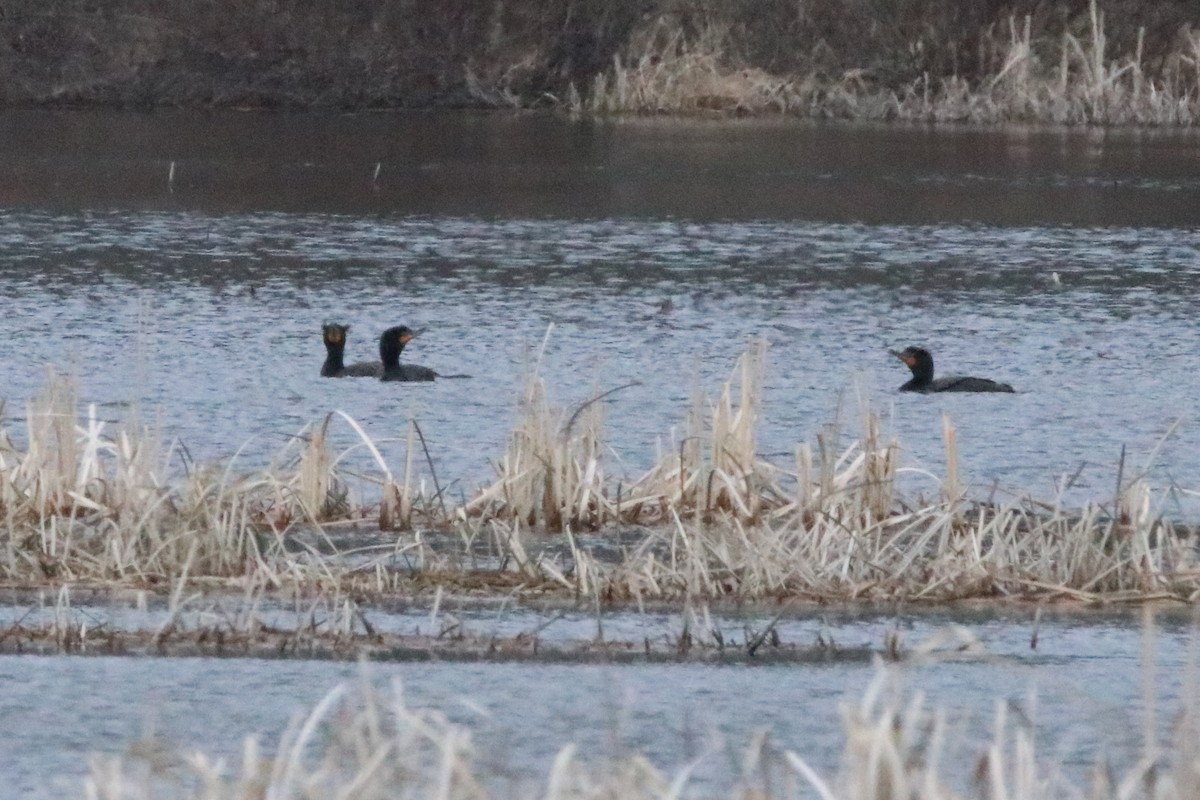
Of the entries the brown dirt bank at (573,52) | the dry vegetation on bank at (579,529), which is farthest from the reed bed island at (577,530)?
the brown dirt bank at (573,52)

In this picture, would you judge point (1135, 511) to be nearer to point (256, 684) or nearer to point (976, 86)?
point (256, 684)

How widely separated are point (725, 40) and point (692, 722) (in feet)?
122

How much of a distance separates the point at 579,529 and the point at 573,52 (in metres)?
37.2

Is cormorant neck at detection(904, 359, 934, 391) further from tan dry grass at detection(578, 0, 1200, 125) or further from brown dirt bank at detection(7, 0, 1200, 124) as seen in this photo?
brown dirt bank at detection(7, 0, 1200, 124)

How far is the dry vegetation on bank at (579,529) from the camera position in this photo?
30.0 feet

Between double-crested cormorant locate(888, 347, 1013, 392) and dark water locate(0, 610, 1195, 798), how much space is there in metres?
Answer: 6.04

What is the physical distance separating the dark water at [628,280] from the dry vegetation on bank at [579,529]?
1.19 feet

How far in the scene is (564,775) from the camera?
535 cm

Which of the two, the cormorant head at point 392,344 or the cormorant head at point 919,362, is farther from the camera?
the cormorant head at point 392,344

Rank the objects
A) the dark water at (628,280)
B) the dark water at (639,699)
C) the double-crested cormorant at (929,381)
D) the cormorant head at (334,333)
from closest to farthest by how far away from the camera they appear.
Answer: the dark water at (639,699) → the dark water at (628,280) → the double-crested cormorant at (929,381) → the cormorant head at (334,333)

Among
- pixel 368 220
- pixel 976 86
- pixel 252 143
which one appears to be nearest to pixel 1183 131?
pixel 976 86

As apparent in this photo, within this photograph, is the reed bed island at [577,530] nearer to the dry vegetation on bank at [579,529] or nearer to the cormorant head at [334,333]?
the dry vegetation on bank at [579,529]

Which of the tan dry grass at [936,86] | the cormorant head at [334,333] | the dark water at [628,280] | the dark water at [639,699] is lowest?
the dark water at [628,280]

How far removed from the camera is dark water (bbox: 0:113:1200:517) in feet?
45.5
